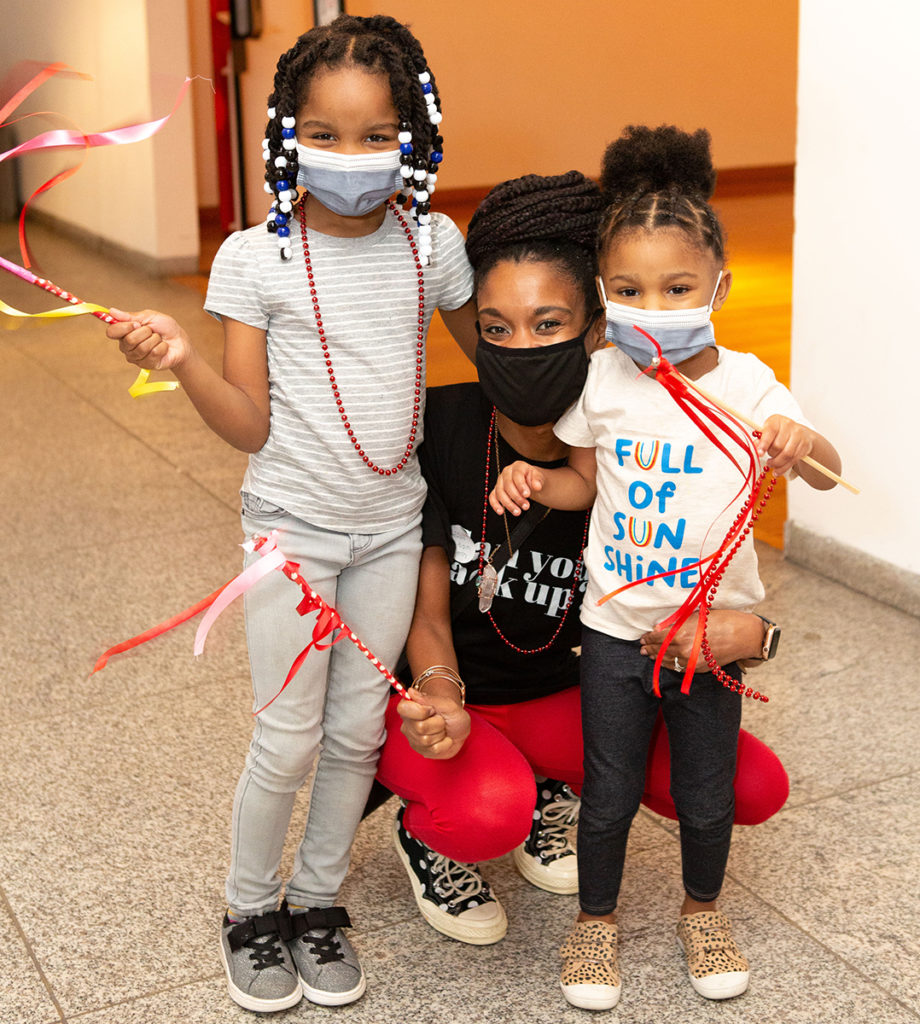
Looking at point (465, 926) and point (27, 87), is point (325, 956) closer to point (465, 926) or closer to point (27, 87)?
point (465, 926)


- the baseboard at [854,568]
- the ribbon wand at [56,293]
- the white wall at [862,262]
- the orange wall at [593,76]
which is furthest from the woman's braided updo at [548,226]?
the orange wall at [593,76]

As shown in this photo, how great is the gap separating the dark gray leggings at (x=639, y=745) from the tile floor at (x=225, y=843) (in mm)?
269

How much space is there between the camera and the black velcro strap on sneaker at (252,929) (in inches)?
81.4

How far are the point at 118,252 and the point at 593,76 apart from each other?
4768 millimetres

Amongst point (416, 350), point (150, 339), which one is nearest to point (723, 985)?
point (416, 350)

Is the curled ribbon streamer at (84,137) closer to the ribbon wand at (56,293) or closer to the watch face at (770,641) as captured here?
the ribbon wand at (56,293)

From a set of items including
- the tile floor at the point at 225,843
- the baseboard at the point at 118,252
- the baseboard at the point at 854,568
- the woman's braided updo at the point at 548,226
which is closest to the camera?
the woman's braided updo at the point at 548,226

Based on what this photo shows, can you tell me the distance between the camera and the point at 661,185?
6.25 ft

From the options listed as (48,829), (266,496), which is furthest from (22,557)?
(266,496)

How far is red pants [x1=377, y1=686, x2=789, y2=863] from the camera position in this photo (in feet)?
6.56

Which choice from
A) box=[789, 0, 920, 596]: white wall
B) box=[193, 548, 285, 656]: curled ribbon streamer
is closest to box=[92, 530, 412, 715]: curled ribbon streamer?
box=[193, 548, 285, 656]: curled ribbon streamer

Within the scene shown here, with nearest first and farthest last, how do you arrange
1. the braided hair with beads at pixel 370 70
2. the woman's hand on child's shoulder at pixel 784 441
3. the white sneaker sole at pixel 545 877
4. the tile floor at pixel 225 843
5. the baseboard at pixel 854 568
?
the woman's hand on child's shoulder at pixel 784 441 → the braided hair with beads at pixel 370 70 → the tile floor at pixel 225 843 → the white sneaker sole at pixel 545 877 → the baseboard at pixel 854 568

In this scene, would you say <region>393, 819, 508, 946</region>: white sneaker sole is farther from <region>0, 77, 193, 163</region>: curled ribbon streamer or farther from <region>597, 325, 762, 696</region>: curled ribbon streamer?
<region>0, 77, 193, 163</region>: curled ribbon streamer

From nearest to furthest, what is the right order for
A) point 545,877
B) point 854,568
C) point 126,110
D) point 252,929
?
point 252,929 → point 545,877 → point 854,568 → point 126,110
